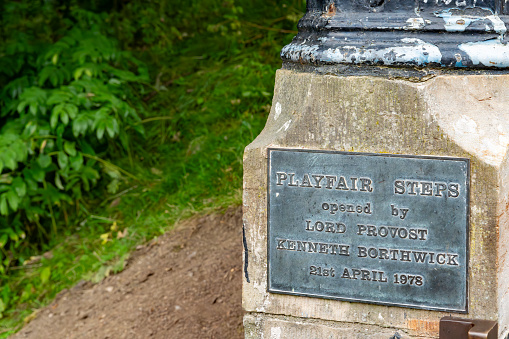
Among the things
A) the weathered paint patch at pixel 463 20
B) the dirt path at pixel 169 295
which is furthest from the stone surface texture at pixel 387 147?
the dirt path at pixel 169 295

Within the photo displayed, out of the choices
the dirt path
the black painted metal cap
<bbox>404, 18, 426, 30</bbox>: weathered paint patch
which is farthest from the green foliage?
<bbox>404, 18, 426, 30</bbox>: weathered paint patch

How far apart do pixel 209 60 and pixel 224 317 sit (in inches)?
102

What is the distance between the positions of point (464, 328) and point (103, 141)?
2.93 meters

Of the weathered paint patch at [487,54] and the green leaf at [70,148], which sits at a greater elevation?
the weathered paint patch at [487,54]

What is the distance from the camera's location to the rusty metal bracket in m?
1.92

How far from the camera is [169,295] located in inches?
133

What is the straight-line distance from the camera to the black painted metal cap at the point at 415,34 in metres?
1.98

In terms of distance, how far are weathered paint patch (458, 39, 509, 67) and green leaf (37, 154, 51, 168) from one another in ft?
8.40

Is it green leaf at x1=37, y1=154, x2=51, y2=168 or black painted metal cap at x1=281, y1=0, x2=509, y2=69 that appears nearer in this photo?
black painted metal cap at x1=281, y1=0, x2=509, y2=69

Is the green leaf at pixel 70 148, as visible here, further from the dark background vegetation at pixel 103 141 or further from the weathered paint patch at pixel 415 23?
the weathered paint patch at pixel 415 23

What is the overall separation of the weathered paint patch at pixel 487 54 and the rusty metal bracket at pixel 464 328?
2.41 feet

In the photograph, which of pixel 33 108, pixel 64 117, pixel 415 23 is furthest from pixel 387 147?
pixel 33 108

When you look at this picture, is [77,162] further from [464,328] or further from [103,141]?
[464,328]

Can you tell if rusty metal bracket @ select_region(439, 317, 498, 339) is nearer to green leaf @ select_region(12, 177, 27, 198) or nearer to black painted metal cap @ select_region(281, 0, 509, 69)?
black painted metal cap @ select_region(281, 0, 509, 69)
